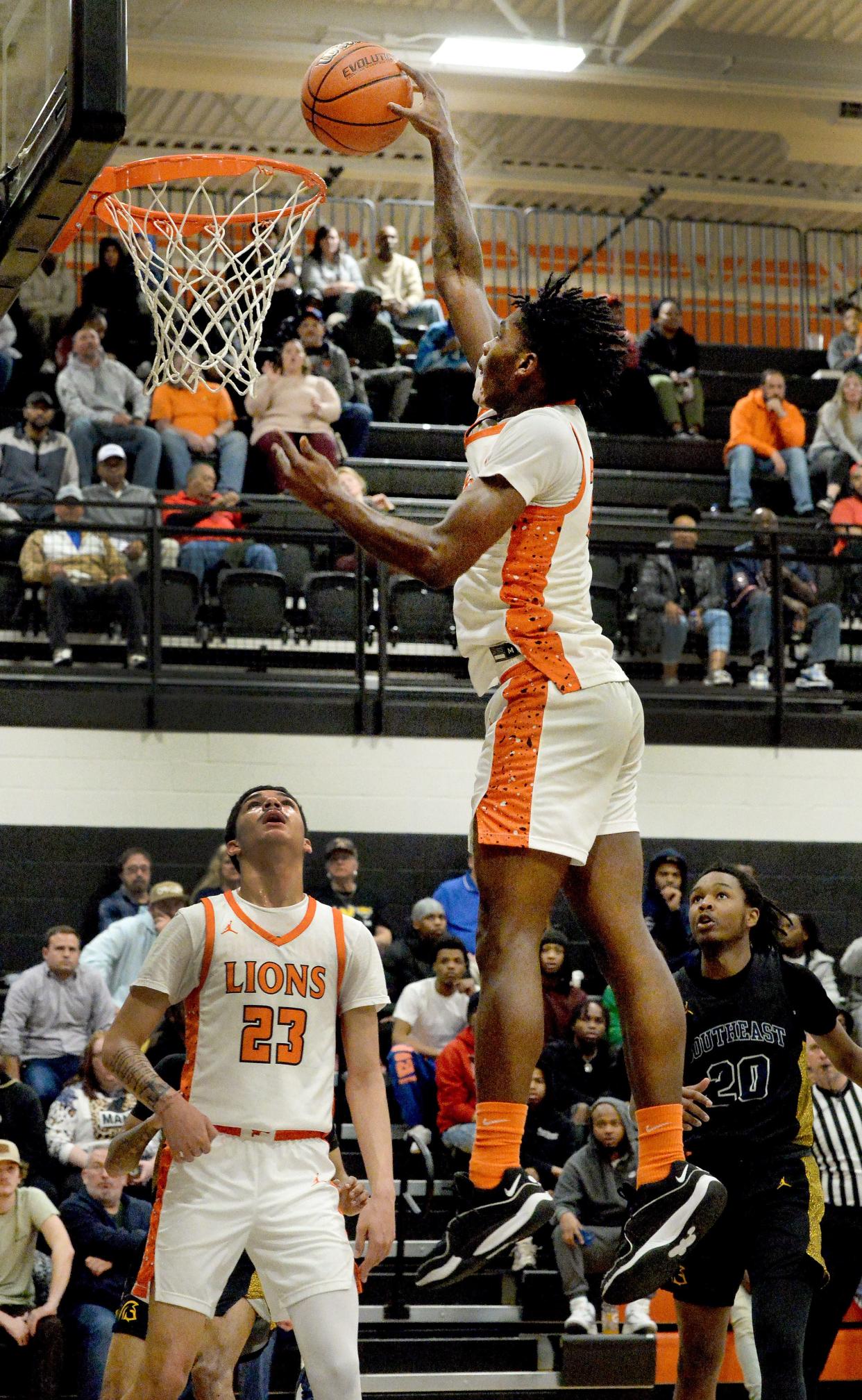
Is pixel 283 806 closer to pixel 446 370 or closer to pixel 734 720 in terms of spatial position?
pixel 734 720

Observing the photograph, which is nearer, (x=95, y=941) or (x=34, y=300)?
(x=95, y=941)

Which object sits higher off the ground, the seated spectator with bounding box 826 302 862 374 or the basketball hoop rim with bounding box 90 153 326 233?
the seated spectator with bounding box 826 302 862 374

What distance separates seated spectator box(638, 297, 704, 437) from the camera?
16.4 meters

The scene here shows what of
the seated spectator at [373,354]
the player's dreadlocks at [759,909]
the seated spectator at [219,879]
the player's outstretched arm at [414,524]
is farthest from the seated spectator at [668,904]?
the player's outstretched arm at [414,524]

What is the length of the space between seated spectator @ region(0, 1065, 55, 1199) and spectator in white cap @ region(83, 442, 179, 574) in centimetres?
415

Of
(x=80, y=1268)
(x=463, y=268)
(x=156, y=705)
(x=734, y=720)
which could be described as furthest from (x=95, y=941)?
(x=463, y=268)

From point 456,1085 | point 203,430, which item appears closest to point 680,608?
point 203,430

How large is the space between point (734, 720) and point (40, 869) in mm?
4903

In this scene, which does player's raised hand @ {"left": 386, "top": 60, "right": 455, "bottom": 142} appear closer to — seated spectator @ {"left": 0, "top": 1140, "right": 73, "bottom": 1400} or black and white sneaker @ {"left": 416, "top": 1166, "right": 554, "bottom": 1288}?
black and white sneaker @ {"left": 416, "top": 1166, "right": 554, "bottom": 1288}

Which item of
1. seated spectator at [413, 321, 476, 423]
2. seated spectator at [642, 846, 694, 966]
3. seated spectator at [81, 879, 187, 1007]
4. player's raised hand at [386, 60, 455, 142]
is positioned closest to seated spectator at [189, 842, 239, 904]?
seated spectator at [81, 879, 187, 1007]

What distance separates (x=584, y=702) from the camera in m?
→ 4.26

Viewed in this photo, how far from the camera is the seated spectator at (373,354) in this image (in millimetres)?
15578

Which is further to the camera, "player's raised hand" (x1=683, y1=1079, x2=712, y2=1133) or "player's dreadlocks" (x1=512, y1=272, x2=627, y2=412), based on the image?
"player's raised hand" (x1=683, y1=1079, x2=712, y2=1133)

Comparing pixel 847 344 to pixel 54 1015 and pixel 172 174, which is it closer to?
pixel 54 1015
